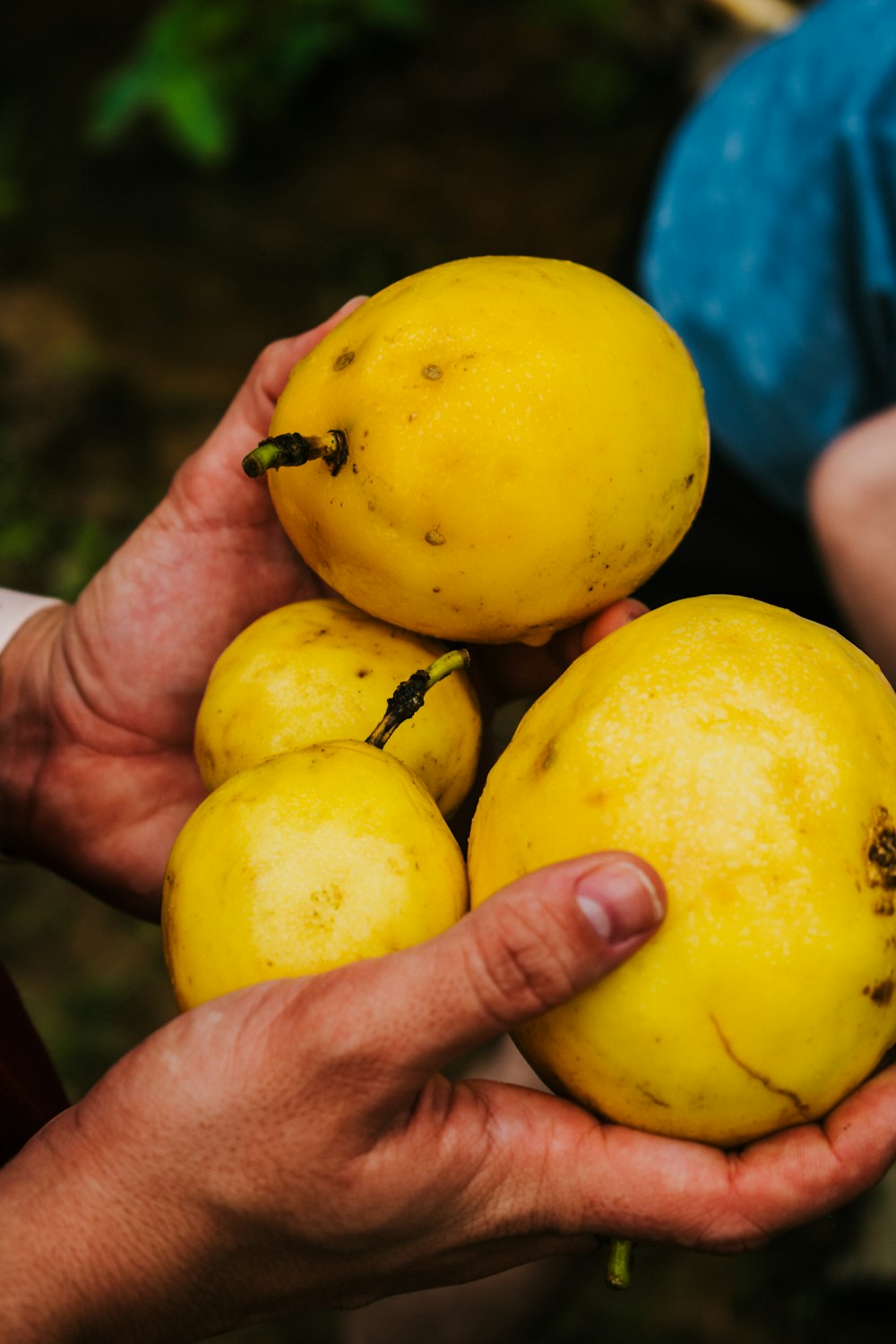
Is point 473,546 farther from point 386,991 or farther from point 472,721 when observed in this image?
point 386,991

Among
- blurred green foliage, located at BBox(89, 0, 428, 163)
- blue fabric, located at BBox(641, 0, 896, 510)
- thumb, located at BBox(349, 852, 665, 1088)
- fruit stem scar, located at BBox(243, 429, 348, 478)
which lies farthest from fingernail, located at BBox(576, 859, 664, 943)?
blurred green foliage, located at BBox(89, 0, 428, 163)

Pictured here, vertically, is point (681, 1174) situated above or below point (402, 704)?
below

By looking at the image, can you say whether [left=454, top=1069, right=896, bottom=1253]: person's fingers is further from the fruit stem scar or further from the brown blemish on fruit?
the fruit stem scar

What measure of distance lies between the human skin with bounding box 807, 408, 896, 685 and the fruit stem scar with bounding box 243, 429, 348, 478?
125 centimetres

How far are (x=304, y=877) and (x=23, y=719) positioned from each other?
1364 millimetres

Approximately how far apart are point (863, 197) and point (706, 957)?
195 centimetres

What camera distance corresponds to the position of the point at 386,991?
1.44 m

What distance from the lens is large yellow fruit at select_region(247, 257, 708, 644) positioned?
5.61 ft

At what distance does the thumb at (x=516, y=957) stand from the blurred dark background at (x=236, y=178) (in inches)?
150

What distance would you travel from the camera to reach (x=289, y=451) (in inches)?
66.8

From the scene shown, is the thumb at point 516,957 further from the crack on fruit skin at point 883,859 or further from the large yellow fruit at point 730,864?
the crack on fruit skin at point 883,859

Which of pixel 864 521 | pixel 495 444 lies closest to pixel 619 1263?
pixel 495 444

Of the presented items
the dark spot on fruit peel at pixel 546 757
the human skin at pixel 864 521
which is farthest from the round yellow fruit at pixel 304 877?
the human skin at pixel 864 521

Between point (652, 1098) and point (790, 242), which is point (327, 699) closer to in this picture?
point (652, 1098)
